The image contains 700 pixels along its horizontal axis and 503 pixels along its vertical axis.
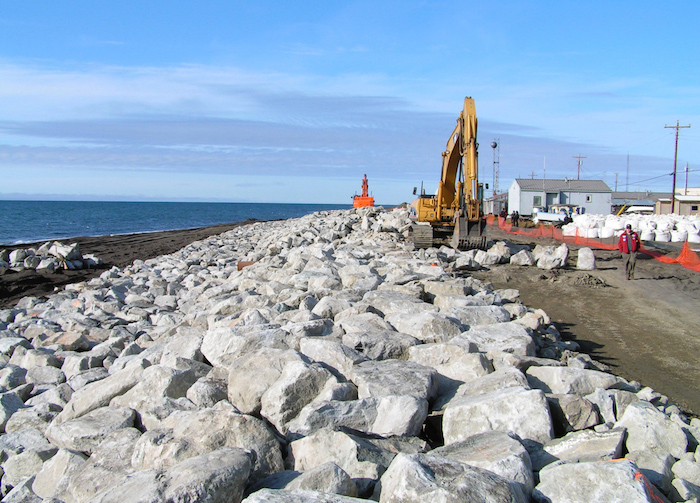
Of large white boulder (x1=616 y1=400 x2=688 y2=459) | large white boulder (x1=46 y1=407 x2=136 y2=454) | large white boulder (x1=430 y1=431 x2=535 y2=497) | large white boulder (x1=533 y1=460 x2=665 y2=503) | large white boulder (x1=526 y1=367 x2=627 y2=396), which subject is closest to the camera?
large white boulder (x1=533 y1=460 x2=665 y2=503)

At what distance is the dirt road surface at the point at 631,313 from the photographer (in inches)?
246

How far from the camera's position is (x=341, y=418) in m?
3.25

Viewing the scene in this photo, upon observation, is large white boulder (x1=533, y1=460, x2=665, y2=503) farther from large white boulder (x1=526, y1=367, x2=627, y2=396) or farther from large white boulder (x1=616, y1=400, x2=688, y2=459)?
large white boulder (x1=526, y1=367, x2=627, y2=396)

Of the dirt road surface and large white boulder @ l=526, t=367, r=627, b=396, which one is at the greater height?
large white boulder @ l=526, t=367, r=627, b=396

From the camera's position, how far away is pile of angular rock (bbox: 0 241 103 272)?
16.7 m

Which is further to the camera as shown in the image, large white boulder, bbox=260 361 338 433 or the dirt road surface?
the dirt road surface

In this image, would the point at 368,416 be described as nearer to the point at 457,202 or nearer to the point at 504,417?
the point at 504,417

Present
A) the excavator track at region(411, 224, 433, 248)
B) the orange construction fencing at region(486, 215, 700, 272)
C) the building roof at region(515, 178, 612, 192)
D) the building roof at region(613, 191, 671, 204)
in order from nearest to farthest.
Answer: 1. the excavator track at region(411, 224, 433, 248)
2. the orange construction fencing at region(486, 215, 700, 272)
3. the building roof at region(515, 178, 612, 192)
4. the building roof at region(613, 191, 671, 204)

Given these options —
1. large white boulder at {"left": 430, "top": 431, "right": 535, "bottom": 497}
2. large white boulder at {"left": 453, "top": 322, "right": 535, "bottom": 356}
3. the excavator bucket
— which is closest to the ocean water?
the excavator bucket

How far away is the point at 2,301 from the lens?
12297 mm

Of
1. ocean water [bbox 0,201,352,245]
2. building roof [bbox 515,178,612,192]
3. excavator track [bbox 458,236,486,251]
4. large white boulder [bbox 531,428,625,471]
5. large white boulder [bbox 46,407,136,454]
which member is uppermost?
building roof [bbox 515,178,612,192]

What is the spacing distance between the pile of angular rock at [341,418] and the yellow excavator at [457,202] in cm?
832

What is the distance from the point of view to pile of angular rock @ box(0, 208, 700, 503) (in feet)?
8.21

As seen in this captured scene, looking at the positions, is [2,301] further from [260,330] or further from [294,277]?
[260,330]
